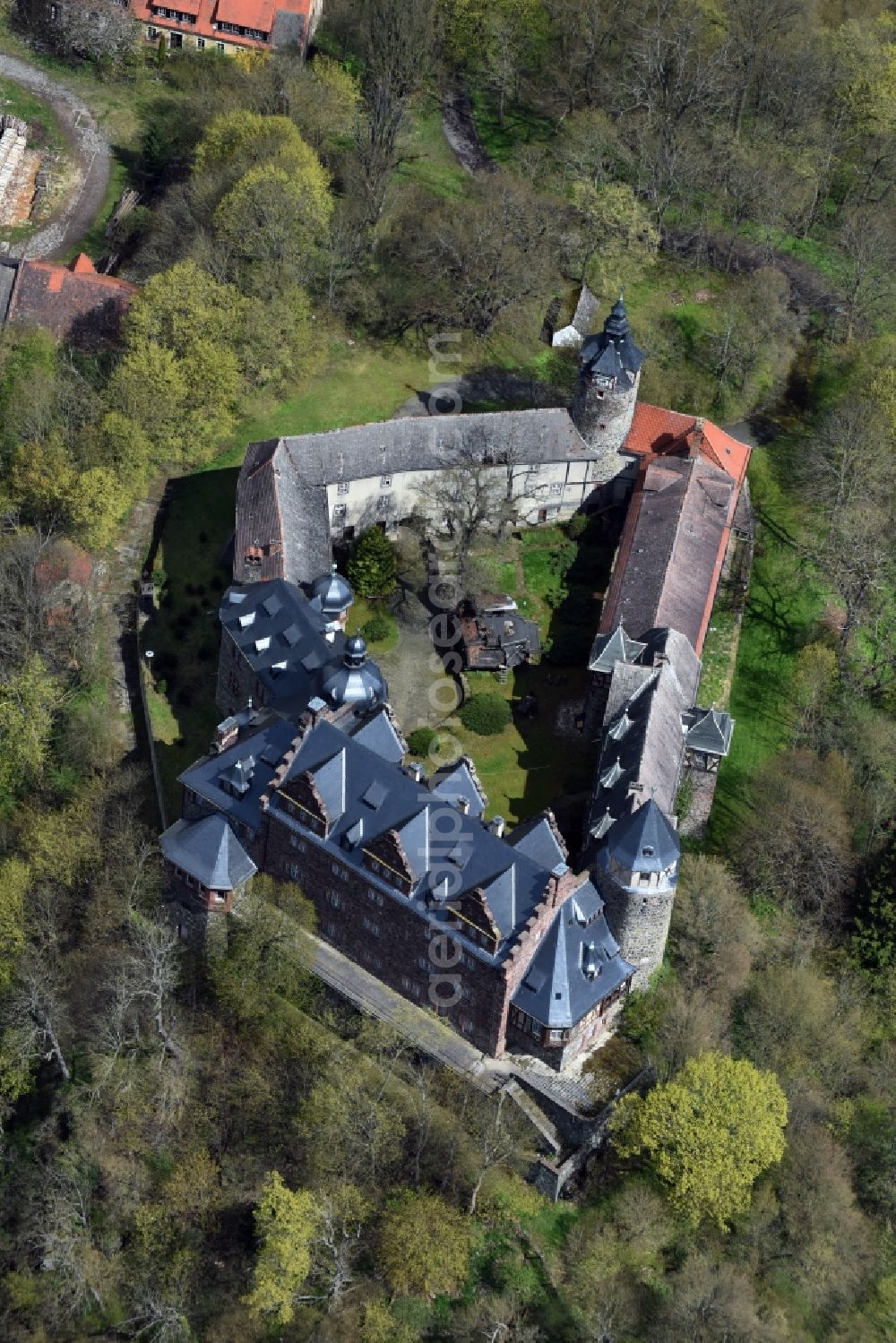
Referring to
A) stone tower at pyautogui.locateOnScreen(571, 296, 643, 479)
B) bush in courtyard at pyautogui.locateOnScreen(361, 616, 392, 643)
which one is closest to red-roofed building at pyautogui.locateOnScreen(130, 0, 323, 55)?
stone tower at pyautogui.locateOnScreen(571, 296, 643, 479)

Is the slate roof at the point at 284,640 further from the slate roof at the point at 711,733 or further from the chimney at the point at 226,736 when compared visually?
the slate roof at the point at 711,733

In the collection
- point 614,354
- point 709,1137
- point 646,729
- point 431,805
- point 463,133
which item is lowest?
point 709,1137

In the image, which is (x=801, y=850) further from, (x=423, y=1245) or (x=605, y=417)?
(x=605, y=417)

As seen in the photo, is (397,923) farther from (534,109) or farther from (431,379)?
(534,109)

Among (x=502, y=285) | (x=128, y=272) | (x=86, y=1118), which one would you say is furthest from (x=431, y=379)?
(x=86, y=1118)

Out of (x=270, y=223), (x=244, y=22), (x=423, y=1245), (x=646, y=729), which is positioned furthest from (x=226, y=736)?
(x=244, y=22)

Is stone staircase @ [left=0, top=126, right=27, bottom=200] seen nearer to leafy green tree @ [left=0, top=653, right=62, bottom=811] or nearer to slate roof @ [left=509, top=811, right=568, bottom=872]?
leafy green tree @ [left=0, top=653, right=62, bottom=811]
